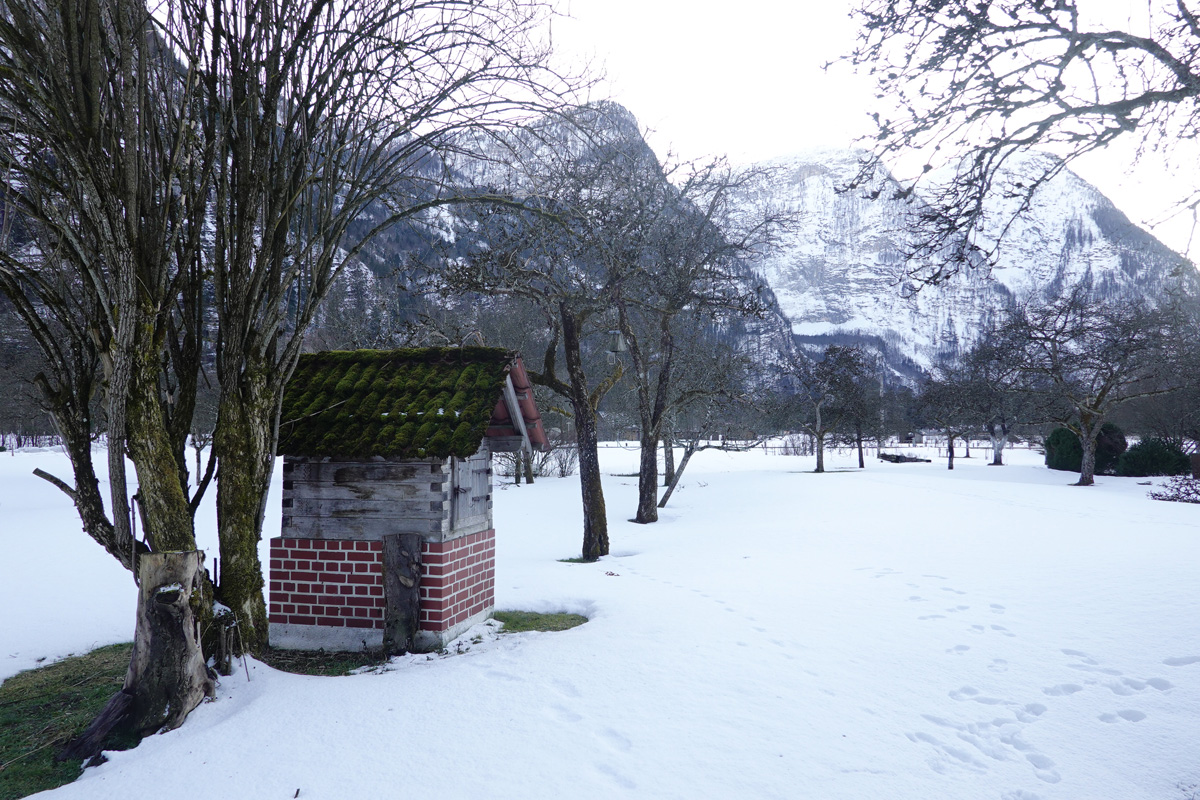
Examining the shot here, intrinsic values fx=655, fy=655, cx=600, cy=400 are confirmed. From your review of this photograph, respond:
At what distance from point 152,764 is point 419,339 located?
952 cm

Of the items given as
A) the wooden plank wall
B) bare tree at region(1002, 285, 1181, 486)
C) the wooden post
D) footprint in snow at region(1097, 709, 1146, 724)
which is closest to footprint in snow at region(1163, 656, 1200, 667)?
footprint in snow at region(1097, 709, 1146, 724)

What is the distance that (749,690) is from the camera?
520 centimetres

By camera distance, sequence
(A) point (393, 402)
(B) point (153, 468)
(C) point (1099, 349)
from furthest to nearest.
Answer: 1. (C) point (1099, 349)
2. (A) point (393, 402)
3. (B) point (153, 468)

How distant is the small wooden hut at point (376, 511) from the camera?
6.06m

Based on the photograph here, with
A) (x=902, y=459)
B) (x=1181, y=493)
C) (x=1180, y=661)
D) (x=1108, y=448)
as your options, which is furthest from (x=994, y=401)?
(x=1180, y=661)

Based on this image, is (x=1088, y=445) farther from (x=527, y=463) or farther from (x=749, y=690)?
(x=749, y=690)

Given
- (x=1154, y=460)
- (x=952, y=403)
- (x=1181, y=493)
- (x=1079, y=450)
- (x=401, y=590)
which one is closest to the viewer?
(x=401, y=590)

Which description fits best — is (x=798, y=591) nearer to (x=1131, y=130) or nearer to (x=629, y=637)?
(x=629, y=637)

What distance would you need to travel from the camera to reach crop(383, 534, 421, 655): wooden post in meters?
6.07

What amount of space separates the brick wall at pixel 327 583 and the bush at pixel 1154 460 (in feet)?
96.4

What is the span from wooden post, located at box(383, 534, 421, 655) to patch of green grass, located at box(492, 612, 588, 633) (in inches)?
50.5

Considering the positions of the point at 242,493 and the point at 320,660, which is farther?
the point at 320,660

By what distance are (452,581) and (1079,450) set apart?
30.7 m

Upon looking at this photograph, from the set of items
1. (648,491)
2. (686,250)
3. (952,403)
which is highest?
(686,250)
